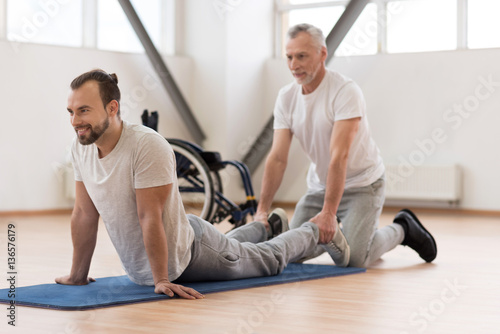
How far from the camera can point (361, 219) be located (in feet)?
11.1

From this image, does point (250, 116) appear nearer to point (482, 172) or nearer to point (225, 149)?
point (225, 149)

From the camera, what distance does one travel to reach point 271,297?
2.60 m

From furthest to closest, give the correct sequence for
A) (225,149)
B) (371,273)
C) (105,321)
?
(225,149) → (371,273) → (105,321)

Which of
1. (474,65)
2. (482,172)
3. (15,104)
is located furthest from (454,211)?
(15,104)

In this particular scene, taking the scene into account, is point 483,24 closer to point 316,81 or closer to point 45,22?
point 45,22

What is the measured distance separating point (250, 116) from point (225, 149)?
1.76ft

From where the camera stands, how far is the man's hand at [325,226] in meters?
3.12

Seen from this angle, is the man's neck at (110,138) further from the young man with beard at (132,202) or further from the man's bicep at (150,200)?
the man's bicep at (150,200)

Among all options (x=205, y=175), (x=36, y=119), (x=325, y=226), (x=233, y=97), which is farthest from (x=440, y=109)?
(x=325, y=226)

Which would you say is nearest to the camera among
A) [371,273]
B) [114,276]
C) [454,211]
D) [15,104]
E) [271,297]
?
[271,297]

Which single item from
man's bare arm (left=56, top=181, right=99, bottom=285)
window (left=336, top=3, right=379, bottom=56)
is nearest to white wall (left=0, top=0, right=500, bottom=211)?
window (left=336, top=3, right=379, bottom=56)

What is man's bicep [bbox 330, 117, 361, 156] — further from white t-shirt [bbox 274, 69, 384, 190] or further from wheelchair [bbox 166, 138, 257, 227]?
wheelchair [bbox 166, 138, 257, 227]

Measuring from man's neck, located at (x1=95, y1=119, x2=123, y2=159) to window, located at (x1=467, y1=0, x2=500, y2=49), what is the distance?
17.7 feet

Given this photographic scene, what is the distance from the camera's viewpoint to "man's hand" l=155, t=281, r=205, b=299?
244 centimetres
